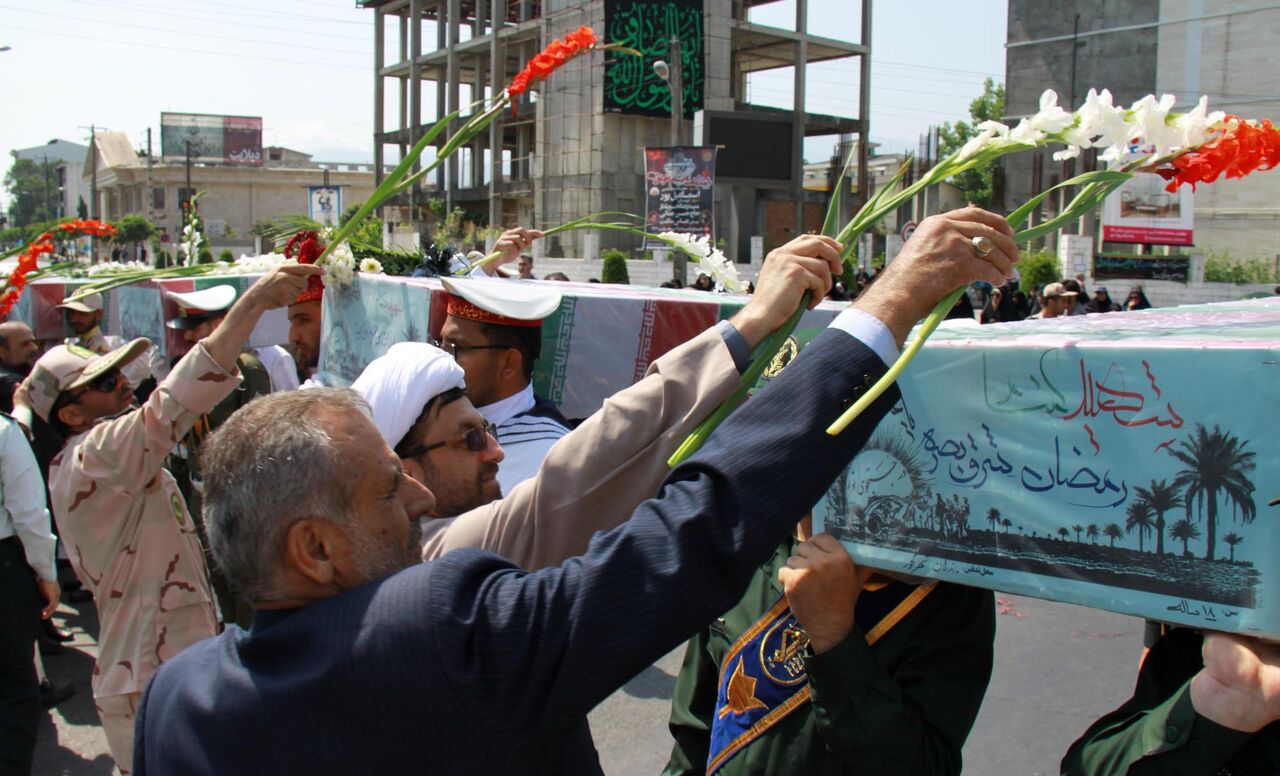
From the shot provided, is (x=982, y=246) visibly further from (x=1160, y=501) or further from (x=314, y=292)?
(x=314, y=292)

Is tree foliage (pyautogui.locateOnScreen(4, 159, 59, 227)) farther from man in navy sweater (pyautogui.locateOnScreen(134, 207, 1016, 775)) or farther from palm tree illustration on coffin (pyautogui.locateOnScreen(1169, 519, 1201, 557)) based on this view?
palm tree illustration on coffin (pyautogui.locateOnScreen(1169, 519, 1201, 557))

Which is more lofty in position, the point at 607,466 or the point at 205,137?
the point at 205,137

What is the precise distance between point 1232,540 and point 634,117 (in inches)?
1718

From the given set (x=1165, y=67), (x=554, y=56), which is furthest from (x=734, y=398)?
(x=1165, y=67)

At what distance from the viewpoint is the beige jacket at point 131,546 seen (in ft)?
11.0

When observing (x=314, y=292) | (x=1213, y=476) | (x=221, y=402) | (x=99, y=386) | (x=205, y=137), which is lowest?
(x=221, y=402)

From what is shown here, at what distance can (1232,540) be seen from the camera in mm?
1501

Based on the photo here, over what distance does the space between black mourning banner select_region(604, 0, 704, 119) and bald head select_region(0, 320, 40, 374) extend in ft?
121

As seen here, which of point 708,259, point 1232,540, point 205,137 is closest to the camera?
point 1232,540

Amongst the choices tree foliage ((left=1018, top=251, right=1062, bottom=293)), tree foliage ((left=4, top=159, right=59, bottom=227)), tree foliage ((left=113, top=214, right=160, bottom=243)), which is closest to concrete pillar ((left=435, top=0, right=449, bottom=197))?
tree foliage ((left=113, top=214, right=160, bottom=243))

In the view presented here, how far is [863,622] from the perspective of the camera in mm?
1993

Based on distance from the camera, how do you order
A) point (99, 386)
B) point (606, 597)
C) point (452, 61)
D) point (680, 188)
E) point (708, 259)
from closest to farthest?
point (606, 597) → point (708, 259) → point (99, 386) → point (680, 188) → point (452, 61)

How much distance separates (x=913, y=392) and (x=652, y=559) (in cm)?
80

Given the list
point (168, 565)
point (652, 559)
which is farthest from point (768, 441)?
point (168, 565)
